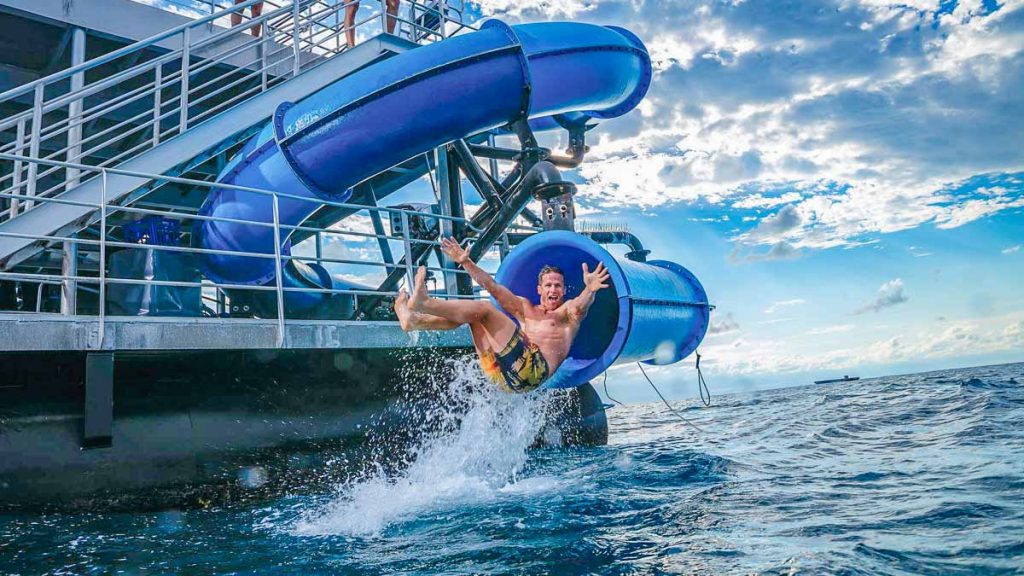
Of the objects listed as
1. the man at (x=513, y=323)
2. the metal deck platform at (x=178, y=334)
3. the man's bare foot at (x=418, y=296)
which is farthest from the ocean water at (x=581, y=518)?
the man's bare foot at (x=418, y=296)

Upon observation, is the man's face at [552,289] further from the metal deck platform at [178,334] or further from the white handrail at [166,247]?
the metal deck platform at [178,334]

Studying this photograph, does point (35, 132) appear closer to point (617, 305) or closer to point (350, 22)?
point (350, 22)

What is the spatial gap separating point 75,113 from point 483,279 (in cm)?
591

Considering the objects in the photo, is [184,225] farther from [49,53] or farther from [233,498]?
[233,498]

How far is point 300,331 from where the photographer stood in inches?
227

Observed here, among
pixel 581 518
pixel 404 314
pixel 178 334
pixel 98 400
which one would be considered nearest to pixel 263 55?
pixel 178 334

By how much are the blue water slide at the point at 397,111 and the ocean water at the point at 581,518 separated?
2.79 metres

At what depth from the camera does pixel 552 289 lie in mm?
5191

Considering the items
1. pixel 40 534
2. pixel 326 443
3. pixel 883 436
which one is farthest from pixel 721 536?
pixel 883 436

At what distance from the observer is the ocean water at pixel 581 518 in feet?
10.8

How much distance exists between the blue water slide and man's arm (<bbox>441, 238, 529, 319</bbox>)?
7.32 feet

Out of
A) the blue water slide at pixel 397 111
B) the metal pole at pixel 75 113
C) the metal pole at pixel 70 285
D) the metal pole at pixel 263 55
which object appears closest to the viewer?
the metal pole at pixel 70 285

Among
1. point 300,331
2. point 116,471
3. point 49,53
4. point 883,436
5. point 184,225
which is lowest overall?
point 883,436

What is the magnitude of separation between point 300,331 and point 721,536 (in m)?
3.94
